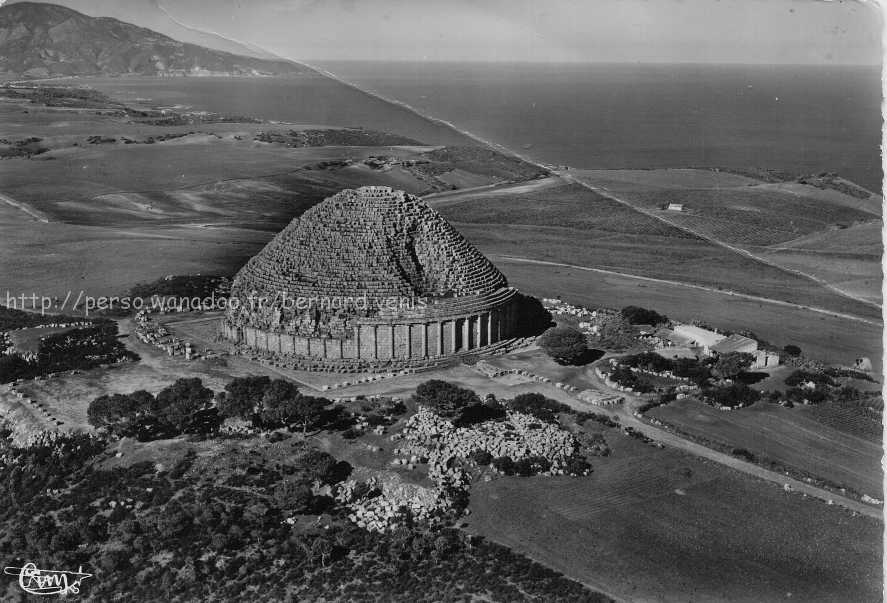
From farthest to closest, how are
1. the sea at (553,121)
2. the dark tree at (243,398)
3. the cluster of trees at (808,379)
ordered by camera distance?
the sea at (553,121) → the cluster of trees at (808,379) → the dark tree at (243,398)

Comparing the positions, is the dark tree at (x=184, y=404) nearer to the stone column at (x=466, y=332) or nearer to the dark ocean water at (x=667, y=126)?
the stone column at (x=466, y=332)

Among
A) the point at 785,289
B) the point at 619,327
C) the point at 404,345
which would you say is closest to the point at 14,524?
the point at 404,345

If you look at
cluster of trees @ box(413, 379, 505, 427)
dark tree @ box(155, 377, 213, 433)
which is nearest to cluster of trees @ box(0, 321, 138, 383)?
dark tree @ box(155, 377, 213, 433)

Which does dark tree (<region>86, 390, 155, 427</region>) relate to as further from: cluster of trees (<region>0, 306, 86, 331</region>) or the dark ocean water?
the dark ocean water

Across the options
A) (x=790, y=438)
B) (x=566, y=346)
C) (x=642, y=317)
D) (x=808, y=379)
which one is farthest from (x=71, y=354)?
(x=808, y=379)

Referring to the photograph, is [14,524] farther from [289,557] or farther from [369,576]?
[369,576]

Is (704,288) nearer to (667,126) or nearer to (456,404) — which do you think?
(456,404)

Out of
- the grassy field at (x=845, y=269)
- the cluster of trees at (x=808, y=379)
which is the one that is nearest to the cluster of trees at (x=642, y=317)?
the cluster of trees at (x=808, y=379)
